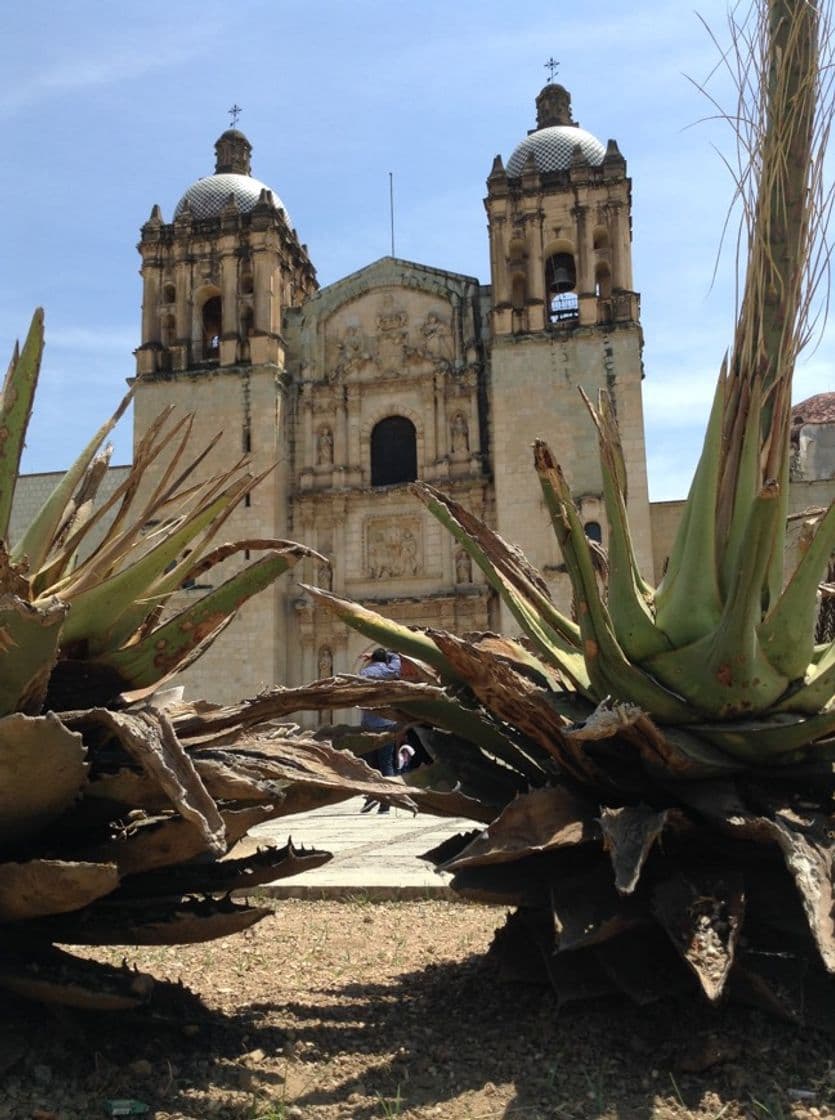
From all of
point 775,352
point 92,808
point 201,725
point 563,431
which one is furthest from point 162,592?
point 563,431

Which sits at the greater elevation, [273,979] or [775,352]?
[775,352]

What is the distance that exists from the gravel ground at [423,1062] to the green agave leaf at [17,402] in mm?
872

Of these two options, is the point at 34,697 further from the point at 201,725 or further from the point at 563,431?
the point at 563,431

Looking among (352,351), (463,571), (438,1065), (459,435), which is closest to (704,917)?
(438,1065)

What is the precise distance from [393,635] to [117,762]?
25.6 inches

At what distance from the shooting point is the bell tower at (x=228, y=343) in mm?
21938

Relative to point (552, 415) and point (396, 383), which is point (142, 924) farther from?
point (396, 383)

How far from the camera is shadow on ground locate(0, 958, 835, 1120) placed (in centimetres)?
158

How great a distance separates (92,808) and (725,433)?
125 cm

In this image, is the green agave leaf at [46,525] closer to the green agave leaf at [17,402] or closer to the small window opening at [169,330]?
the green agave leaf at [17,402]

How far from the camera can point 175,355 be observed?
22891 millimetres

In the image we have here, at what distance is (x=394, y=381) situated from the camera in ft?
74.1

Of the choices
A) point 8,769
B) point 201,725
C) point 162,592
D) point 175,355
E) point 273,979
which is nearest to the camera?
point 8,769

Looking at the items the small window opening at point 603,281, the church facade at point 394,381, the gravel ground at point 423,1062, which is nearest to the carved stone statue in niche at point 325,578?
the church facade at point 394,381
